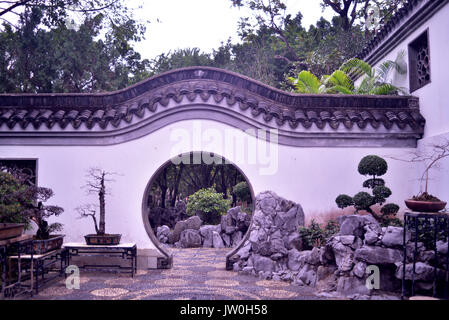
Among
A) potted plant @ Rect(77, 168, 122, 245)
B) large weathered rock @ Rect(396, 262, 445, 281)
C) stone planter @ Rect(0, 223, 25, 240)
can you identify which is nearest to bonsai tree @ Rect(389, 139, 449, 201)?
large weathered rock @ Rect(396, 262, 445, 281)

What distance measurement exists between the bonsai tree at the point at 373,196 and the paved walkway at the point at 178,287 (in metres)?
2.00

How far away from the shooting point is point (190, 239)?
12.0m

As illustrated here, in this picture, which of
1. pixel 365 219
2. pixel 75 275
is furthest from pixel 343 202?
pixel 75 275

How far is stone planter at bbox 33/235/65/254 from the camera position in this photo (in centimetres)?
614

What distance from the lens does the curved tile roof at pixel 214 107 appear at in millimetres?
7758

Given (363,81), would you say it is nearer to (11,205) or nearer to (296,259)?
(296,259)

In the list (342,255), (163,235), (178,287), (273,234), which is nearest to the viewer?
(342,255)

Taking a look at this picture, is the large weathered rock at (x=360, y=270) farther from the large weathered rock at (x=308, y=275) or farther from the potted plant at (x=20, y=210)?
the potted plant at (x=20, y=210)

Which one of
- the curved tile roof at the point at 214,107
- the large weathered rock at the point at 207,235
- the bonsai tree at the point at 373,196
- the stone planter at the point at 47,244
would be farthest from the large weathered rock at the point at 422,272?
the large weathered rock at the point at 207,235

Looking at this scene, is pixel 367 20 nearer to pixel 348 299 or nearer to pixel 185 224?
pixel 185 224

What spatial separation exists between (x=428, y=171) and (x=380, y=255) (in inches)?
114

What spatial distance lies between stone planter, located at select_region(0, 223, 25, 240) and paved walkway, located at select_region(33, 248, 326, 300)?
102cm

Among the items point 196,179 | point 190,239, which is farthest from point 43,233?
point 196,179

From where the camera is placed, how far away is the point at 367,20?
17953mm
